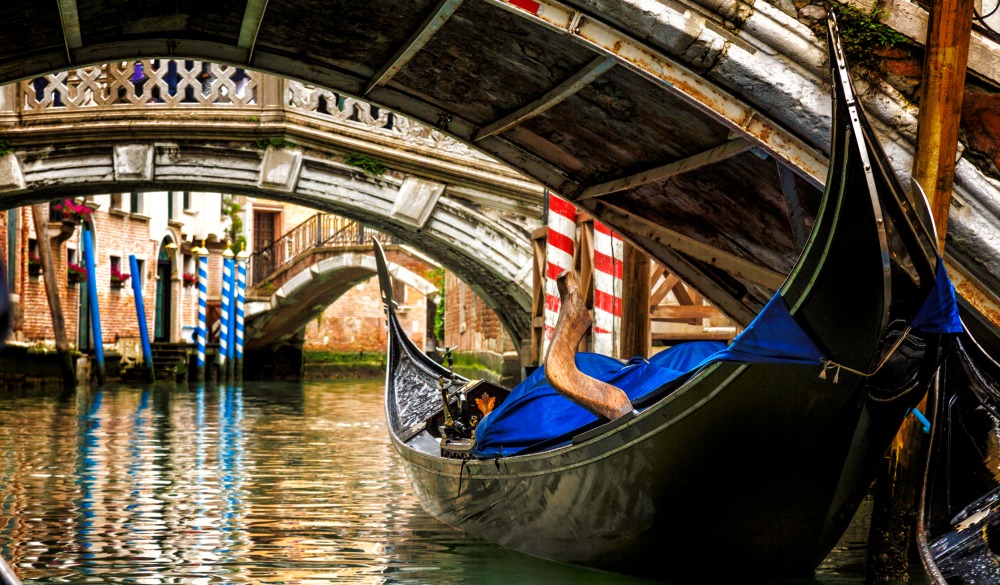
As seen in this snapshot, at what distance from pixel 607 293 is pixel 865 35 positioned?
2.39 metres

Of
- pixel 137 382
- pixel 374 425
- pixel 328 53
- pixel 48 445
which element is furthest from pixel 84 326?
pixel 328 53

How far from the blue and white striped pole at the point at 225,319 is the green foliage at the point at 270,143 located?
802 cm

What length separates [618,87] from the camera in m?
3.55

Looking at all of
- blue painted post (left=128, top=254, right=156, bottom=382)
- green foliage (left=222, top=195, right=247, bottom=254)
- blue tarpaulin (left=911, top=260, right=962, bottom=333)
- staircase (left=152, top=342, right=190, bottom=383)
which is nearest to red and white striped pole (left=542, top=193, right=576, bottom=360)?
blue tarpaulin (left=911, top=260, right=962, bottom=333)

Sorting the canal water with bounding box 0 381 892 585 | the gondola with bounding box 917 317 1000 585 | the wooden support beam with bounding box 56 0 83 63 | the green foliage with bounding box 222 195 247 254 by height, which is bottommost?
the canal water with bounding box 0 381 892 585

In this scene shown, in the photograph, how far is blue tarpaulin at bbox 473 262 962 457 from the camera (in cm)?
242

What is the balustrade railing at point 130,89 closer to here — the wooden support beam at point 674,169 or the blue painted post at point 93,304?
the wooden support beam at point 674,169

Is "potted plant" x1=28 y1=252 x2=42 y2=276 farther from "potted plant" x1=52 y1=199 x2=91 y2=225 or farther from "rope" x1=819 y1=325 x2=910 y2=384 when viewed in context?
"rope" x1=819 y1=325 x2=910 y2=384

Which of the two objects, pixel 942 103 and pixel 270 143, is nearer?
pixel 942 103

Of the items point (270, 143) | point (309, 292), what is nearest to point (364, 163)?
point (270, 143)

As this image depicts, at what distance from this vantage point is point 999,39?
2.94 m

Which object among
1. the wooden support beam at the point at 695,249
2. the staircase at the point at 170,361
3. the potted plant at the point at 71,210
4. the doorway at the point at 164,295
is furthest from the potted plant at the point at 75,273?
the wooden support beam at the point at 695,249

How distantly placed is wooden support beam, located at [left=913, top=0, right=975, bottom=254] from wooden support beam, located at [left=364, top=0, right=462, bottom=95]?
1188 mm

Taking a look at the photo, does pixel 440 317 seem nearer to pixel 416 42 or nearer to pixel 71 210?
pixel 71 210
